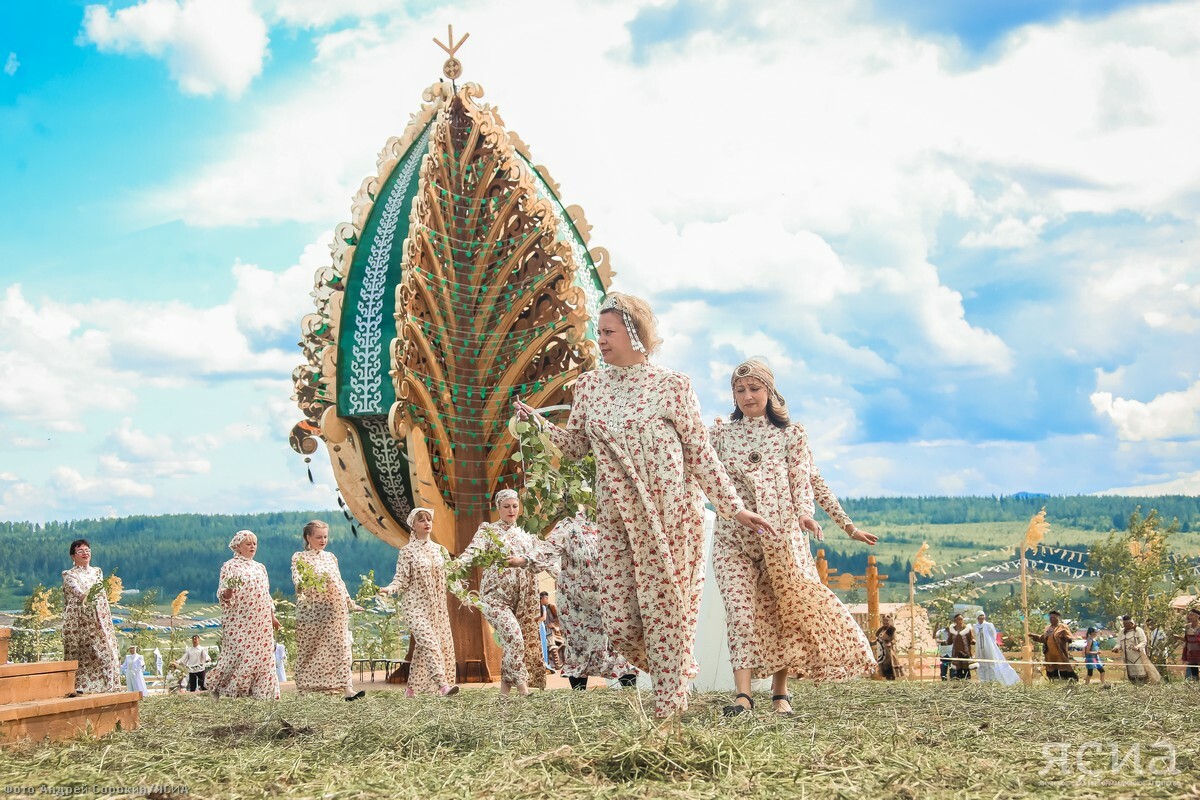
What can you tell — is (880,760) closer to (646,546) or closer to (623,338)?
(646,546)

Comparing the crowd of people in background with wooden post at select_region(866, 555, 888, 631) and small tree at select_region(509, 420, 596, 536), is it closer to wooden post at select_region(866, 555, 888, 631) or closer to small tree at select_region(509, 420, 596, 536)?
small tree at select_region(509, 420, 596, 536)

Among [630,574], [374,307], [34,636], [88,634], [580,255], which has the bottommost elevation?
[34,636]

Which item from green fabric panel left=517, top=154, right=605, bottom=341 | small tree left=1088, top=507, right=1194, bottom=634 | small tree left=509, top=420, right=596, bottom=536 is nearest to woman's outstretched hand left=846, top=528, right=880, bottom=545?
small tree left=509, top=420, right=596, bottom=536

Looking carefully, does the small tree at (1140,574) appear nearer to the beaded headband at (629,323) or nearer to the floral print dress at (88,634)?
the floral print dress at (88,634)

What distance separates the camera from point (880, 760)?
397 centimetres

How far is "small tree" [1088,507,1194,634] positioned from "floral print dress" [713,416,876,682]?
19.6m

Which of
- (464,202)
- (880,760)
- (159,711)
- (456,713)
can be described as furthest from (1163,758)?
(464,202)

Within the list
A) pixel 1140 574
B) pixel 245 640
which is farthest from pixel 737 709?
pixel 1140 574

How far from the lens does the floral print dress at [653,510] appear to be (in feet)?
17.7

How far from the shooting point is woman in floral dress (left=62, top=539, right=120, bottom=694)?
32.4 feet

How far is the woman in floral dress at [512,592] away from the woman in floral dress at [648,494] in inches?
139

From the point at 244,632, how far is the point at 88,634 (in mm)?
1255

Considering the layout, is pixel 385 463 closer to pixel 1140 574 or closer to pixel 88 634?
pixel 88 634

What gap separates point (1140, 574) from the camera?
91.0 ft
